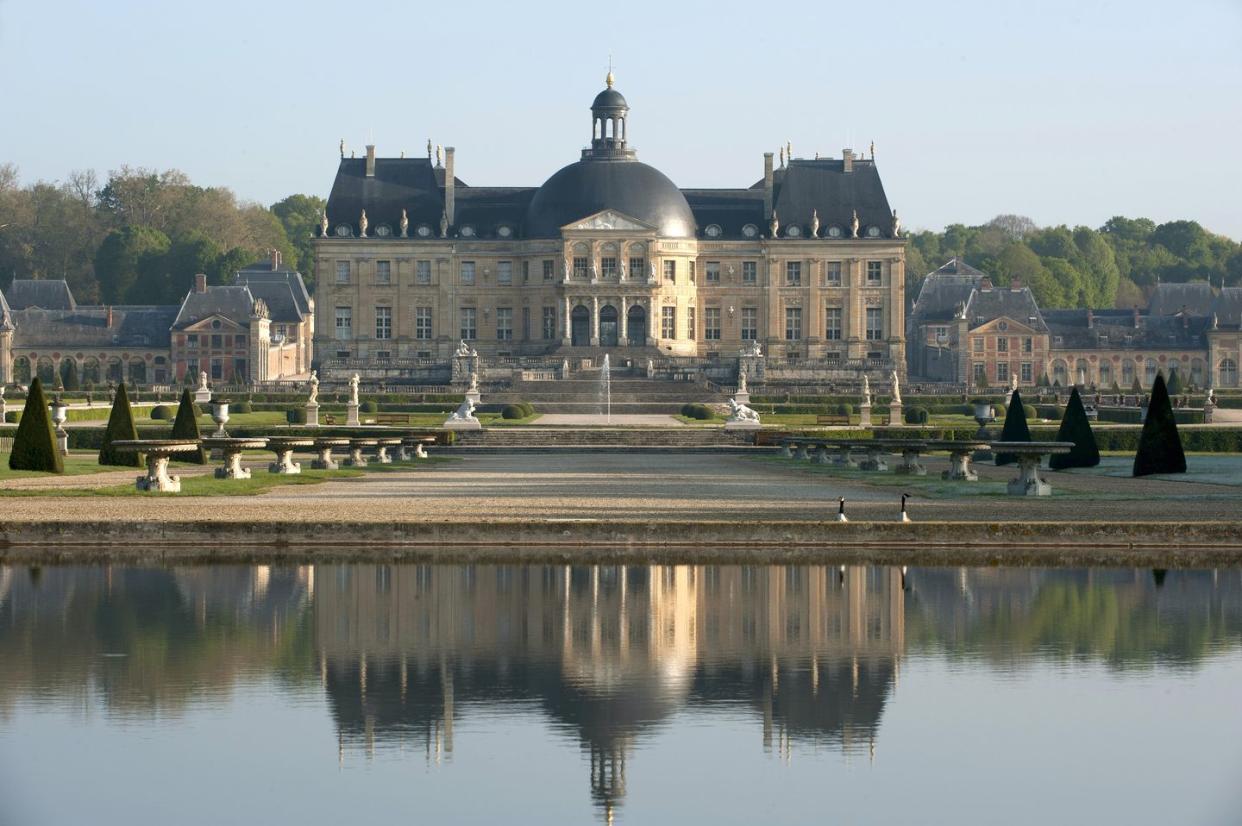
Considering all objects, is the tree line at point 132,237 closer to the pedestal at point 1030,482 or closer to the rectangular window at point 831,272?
the rectangular window at point 831,272

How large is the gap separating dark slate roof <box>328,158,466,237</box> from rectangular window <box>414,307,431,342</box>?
132 inches

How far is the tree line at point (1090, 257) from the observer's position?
114375 millimetres

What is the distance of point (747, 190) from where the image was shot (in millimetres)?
90062

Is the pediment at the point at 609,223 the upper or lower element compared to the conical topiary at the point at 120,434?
upper

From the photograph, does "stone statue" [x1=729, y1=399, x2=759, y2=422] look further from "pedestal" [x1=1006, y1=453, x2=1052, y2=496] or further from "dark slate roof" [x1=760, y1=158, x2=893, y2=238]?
"dark slate roof" [x1=760, y1=158, x2=893, y2=238]

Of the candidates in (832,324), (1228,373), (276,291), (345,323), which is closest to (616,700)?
(832,324)

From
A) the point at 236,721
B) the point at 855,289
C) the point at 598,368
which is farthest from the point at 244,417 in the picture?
the point at 236,721

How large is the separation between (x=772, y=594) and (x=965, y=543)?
15.2 feet

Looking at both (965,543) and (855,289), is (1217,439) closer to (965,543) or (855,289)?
(965,543)

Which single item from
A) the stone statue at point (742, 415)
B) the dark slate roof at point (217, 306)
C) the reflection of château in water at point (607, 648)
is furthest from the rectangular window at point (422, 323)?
the reflection of château in water at point (607, 648)

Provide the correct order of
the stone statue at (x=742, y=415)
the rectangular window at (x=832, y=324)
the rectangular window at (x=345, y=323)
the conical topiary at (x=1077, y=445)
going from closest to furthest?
1. the conical topiary at (x=1077, y=445)
2. the stone statue at (x=742, y=415)
3. the rectangular window at (x=345, y=323)
4. the rectangular window at (x=832, y=324)

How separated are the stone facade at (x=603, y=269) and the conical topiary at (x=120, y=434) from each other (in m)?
49.4

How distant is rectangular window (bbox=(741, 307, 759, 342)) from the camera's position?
87.8 meters

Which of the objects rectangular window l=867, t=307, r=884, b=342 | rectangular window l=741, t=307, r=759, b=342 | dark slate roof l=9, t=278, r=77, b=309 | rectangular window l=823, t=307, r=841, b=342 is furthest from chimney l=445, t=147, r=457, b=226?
dark slate roof l=9, t=278, r=77, b=309
